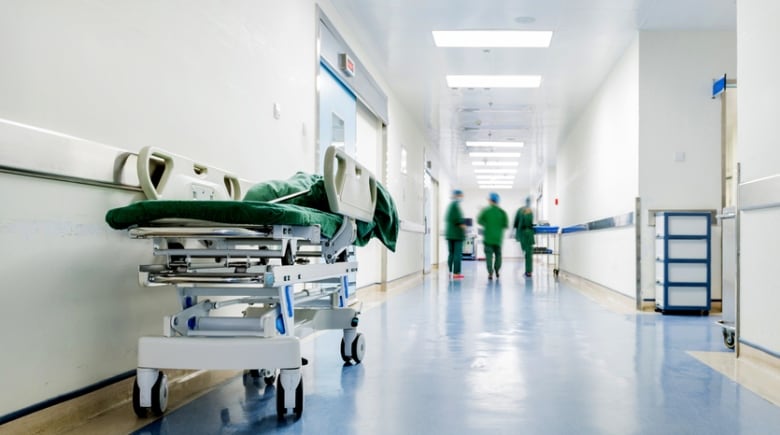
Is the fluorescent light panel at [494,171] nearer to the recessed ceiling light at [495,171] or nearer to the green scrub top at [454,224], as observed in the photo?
the recessed ceiling light at [495,171]

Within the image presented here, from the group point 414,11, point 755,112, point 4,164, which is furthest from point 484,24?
point 4,164

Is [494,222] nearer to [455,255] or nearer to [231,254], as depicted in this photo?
[455,255]

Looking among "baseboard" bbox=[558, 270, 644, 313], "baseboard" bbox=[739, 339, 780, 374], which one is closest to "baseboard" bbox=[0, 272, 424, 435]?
"baseboard" bbox=[739, 339, 780, 374]

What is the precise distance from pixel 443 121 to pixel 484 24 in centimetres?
512

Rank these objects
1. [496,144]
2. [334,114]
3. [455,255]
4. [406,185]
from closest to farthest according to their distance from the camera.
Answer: [334,114]
[406,185]
[455,255]
[496,144]

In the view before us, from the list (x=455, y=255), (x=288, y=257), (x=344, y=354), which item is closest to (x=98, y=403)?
(x=288, y=257)

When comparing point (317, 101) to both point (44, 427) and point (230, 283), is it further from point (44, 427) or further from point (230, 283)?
point (44, 427)

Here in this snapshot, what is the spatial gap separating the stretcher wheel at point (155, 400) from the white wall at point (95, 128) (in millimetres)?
184

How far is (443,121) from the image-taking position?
36.4 feet

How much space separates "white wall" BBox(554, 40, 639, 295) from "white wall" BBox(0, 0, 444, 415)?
4.59 m

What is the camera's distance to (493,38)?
A: 21.2 feet

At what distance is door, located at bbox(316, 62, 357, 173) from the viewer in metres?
5.30

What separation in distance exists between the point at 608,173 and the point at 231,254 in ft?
21.9

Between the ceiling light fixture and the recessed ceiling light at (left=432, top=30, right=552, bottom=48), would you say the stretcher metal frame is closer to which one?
the recessed ceiling light at (left=432, top=30, right=552, bottom=48)
